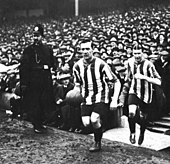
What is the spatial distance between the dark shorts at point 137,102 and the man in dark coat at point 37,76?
6.28ft

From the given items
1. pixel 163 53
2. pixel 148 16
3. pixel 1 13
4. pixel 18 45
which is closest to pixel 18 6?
pixel 1 13

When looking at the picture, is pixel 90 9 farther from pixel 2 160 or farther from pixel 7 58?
pixel 2 160

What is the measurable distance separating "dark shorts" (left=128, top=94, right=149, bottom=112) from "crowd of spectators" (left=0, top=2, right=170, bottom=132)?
1.43 meters

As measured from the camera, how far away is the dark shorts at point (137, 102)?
6.37 metres

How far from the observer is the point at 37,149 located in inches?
253

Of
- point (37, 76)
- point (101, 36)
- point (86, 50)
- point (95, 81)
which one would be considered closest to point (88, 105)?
point (95, 81)

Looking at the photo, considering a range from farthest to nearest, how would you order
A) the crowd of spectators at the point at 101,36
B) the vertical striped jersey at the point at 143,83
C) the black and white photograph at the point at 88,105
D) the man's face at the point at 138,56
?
the crowd of spectators at the point at 101,36
the man's face at the point at 138,56
the vertical striped jersey at the point at 143,83
the black and white photograph at the point at 88,105

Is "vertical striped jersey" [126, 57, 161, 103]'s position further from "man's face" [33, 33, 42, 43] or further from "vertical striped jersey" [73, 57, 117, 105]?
"man's face" [33, 33, 42, 43]

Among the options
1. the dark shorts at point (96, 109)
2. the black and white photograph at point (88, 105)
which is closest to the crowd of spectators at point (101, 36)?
the black and white photograph at point (88, 105)

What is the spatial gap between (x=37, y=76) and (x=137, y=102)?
215 cm

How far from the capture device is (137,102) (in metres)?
6.39

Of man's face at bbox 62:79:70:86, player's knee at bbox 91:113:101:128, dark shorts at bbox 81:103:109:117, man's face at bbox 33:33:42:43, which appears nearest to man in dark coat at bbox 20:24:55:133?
man's face at bbox 33:33:42:43

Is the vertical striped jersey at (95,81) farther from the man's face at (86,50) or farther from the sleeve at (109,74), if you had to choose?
the man's face at (86,50)

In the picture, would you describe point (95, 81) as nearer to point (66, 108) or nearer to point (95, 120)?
point (95, 120)
